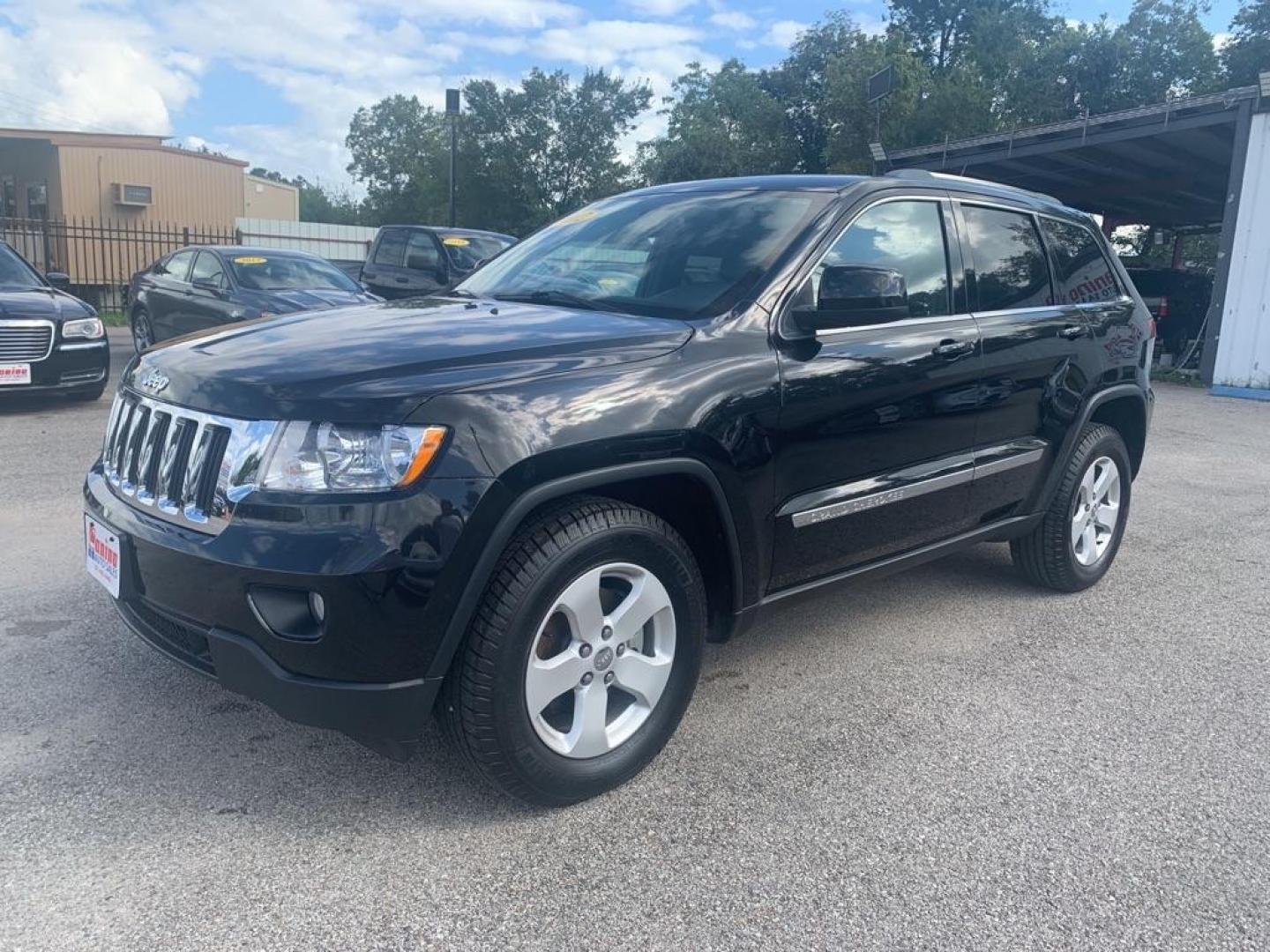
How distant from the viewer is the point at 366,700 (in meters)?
2.39

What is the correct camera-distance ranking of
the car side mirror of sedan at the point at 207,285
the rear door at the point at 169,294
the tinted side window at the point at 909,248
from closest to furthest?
the tinted side window at the point at 909,248, the car side mirror of sedan at the point at 207,285, the rear door at the point at 169,294

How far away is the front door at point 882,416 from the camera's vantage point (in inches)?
124

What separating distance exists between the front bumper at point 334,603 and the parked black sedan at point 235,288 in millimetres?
7362

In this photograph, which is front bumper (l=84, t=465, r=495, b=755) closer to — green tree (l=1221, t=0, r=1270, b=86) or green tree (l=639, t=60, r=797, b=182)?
green tree (l=639, t=60, r=797, b=182)

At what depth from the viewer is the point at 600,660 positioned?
2734mm

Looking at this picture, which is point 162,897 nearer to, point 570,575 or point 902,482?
point 570,575

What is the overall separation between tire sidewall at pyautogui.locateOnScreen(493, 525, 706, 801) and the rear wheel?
10829 mm

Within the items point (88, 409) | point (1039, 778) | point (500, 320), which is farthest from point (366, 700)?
point (88, 409)

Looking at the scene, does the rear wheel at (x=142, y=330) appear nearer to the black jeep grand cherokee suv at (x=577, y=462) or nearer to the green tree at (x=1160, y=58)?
the black jeep grand cherokee suv at (x=577, y=462)

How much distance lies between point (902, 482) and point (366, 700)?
201 cm

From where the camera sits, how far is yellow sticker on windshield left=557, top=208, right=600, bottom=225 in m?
4.10

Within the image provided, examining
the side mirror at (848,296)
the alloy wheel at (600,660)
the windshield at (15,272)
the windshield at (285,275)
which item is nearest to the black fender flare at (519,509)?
the alloy wheel at (600,660)

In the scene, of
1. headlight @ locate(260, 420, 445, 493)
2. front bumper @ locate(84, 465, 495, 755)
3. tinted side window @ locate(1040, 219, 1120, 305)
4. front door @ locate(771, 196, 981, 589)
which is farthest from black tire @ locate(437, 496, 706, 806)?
tinted side window @ locate(1040, 219, 1120, 305)

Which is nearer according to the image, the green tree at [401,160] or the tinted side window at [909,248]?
the tinted side window at [909,248]
